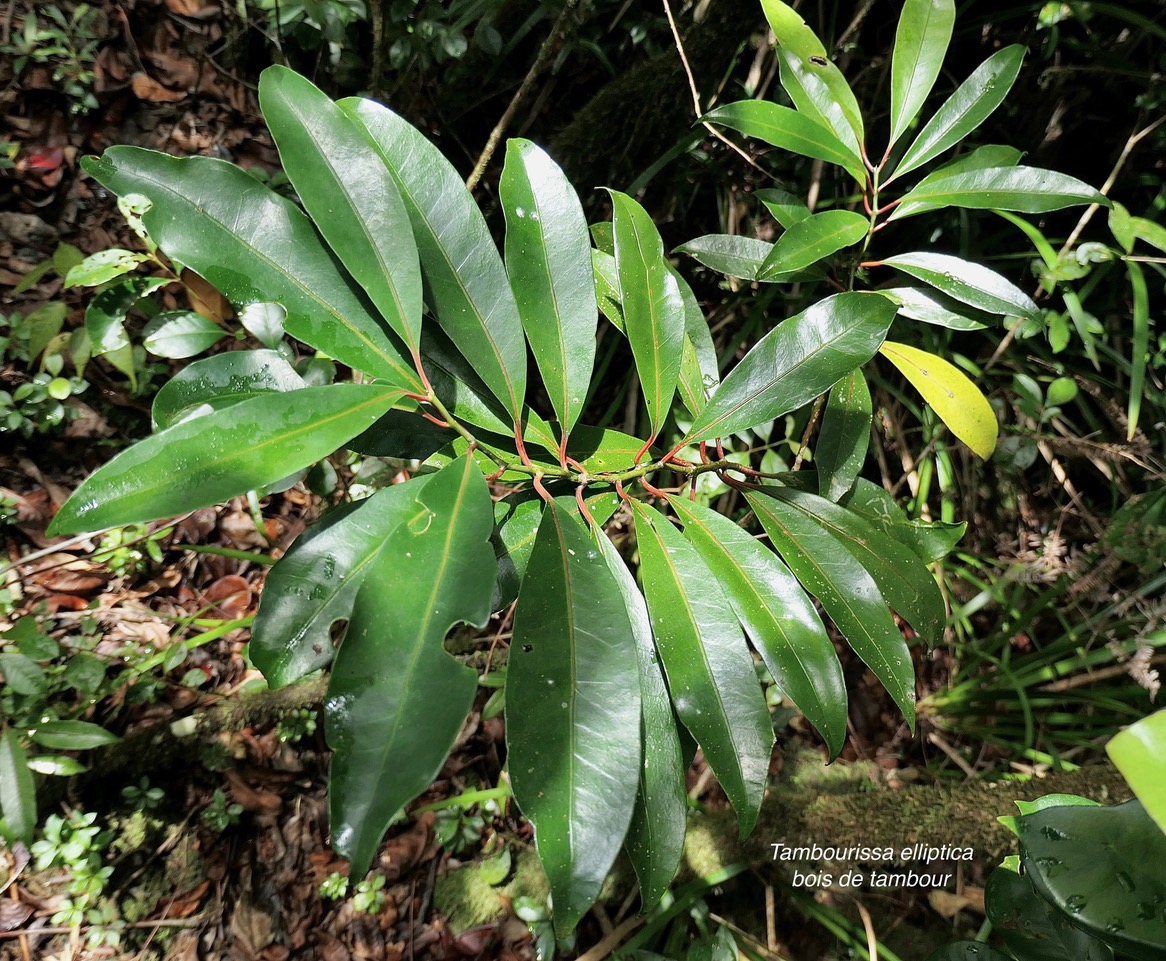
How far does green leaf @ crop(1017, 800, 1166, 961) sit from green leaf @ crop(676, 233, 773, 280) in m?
0.79

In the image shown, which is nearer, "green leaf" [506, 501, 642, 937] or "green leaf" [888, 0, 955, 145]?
"green leaf" [506, 501, 642, 937]

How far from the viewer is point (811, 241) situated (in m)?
0.85

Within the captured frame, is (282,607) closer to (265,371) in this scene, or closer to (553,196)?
(265,371)

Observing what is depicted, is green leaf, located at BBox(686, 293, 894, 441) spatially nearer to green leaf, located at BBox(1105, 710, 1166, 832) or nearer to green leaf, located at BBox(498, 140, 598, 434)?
green leaf, located at BBox(498, 140, 598, 434)

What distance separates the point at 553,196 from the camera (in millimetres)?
710

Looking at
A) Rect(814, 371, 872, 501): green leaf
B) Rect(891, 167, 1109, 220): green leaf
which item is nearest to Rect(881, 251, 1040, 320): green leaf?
Rect(891, 167, 1109, 220): green leaf

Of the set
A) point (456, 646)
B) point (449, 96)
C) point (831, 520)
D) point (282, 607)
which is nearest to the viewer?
point (282, 607)

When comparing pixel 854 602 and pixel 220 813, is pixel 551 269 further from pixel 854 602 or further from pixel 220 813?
pixel 220 813

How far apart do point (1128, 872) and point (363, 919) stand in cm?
129

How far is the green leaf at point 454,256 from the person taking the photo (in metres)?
0.67

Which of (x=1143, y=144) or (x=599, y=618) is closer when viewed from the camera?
(x=599, y=618)

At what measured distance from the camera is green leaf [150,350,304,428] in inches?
26.2

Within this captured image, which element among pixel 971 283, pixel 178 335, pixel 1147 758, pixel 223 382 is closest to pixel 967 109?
pixel 971 283

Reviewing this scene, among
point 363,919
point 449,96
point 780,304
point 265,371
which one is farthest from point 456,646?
point 449,96
